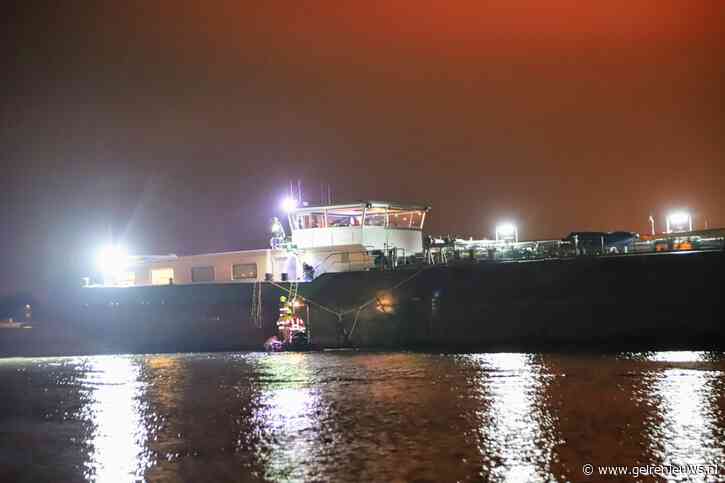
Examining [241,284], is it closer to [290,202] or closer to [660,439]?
[290,202]

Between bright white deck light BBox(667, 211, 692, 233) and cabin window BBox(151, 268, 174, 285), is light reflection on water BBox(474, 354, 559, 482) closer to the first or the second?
cabin window BBox(151, 268, 174, 285)

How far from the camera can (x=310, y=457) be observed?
39.2 ft

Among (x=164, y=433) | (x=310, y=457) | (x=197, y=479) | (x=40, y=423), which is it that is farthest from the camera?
(x=40, y=423)

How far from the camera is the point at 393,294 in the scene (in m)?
26.5

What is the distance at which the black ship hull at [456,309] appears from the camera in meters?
23.3

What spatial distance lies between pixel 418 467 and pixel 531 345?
14.3 metres

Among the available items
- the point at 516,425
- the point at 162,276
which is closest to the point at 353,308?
the point at 162,276

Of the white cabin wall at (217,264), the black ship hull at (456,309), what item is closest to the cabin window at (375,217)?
the black ship hull at (456,309)

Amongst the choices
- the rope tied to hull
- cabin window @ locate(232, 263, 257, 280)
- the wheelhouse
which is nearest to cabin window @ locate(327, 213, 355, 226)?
the wheelhouse

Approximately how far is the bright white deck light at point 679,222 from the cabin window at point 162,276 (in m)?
23.8

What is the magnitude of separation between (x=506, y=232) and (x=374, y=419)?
834 inches

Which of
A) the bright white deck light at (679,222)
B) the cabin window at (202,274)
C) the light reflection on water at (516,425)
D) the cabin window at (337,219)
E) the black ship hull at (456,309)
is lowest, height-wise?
the light reflection on water at (516,425)

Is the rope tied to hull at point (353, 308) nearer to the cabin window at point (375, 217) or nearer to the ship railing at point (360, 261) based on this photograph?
the ship railing at point (360, 261)

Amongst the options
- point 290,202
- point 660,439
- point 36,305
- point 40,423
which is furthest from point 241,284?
point 660,439
